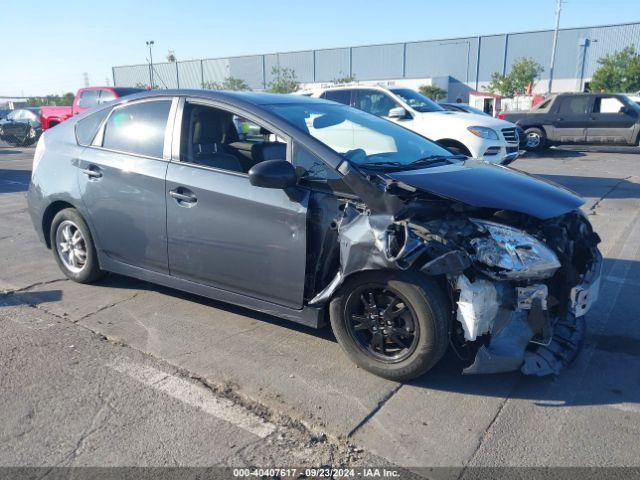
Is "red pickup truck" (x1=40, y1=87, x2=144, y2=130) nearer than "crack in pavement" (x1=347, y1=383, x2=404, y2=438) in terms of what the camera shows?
No

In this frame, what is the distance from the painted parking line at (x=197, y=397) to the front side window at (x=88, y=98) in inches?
652

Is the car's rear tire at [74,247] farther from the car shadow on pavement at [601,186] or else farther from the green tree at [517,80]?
the green tree at [517,80]

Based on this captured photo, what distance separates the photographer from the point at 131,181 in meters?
4.32

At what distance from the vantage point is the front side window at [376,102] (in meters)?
11.7

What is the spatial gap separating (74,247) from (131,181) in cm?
116

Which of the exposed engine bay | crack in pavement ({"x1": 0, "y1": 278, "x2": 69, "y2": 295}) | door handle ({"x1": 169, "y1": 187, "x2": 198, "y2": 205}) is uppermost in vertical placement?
door handle ({"x1": 169, "y1": 187, "x2": 198, "y2": 205})

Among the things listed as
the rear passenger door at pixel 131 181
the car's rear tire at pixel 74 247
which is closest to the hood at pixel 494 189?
the rear passenger door at pixel 131 181

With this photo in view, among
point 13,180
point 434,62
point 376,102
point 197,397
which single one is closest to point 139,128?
point 197,397

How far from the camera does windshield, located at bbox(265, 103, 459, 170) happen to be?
3828mm

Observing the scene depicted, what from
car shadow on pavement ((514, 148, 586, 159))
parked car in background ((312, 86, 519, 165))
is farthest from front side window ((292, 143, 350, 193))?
car shadow on pavement ((514, 148, 586, 159))

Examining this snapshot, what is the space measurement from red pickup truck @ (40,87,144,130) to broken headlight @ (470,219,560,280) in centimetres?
1441

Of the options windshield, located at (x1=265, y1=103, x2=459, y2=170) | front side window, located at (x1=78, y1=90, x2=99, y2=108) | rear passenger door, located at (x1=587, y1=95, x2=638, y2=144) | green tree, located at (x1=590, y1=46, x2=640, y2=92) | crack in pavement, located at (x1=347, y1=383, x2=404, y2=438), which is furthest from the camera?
green tree, located at (x1=590, y1=46, x2=640, y2=92)

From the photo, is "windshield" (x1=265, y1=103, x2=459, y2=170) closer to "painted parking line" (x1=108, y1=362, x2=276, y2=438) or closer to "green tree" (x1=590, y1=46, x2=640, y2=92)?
"painted parking line" (x1=108, y1=362, x2=276, y2=438)

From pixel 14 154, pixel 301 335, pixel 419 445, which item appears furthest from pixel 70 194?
pixel 14 154
